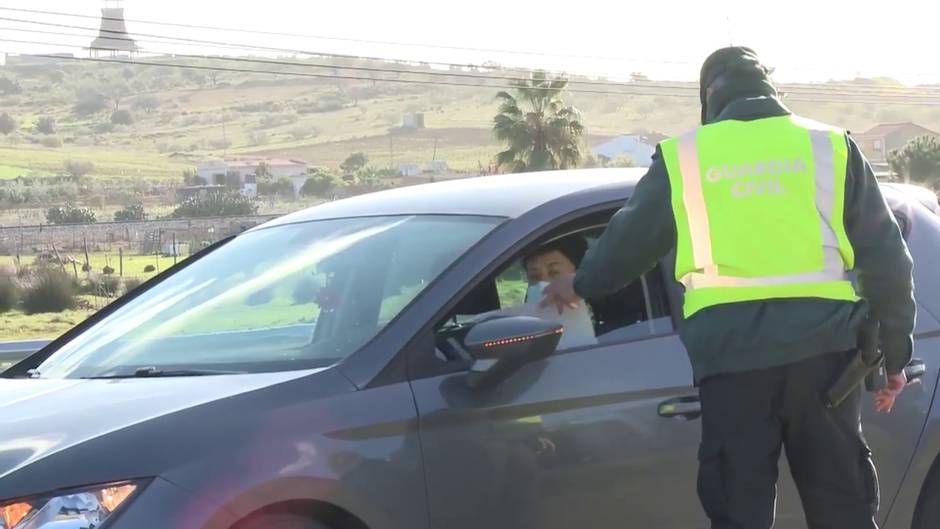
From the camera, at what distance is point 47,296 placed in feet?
123

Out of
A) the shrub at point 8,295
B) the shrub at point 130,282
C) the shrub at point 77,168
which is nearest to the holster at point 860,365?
the shrub at point 8,295

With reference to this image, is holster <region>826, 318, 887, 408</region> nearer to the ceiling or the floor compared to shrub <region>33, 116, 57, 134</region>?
nearer to the ceiling

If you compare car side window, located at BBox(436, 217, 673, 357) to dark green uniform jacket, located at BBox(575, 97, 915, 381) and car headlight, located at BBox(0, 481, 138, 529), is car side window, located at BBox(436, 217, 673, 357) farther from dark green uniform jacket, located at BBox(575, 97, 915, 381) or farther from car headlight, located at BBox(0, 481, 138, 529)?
car headlight, located at BBox(0, 481, 138, 529)

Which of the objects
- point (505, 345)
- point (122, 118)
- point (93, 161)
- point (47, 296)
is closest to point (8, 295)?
point (47, 296)

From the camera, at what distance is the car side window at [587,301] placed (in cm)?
343

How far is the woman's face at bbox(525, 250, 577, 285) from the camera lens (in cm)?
355

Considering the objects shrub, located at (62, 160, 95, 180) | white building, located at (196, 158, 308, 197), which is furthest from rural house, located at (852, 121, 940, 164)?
shrub, located at (62, 160, 95, 180)

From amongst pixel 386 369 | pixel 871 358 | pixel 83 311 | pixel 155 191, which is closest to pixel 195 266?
pixel 386 369

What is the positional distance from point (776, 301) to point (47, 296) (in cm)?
3728

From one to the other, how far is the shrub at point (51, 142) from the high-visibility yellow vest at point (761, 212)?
165 m

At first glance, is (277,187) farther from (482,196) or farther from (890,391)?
(890,391)

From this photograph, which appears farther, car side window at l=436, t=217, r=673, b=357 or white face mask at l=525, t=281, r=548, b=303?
white face mask at l=525, t=281, r=548, b=303

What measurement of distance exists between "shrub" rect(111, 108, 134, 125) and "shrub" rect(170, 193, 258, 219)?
93.8m

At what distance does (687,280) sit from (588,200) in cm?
64
